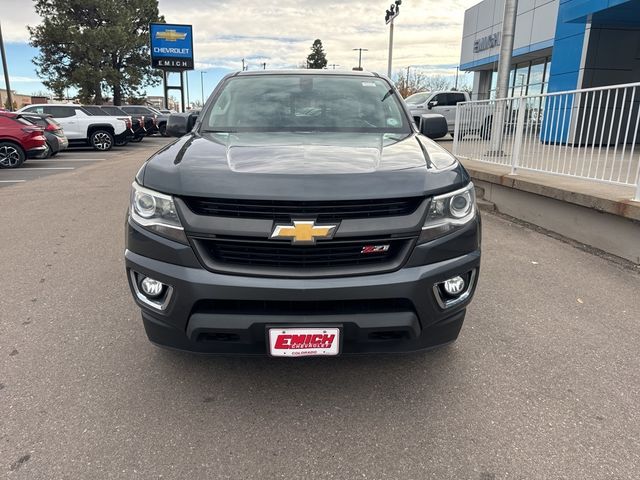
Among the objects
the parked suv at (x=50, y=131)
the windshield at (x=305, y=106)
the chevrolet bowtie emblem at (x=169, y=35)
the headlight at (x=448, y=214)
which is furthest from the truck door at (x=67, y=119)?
the headlight at (x=448, y=214)

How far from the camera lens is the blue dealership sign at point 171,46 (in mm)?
32625

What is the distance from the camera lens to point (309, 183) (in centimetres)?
214

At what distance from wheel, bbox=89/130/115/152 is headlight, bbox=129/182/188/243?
18.2 m

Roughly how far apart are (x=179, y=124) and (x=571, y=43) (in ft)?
48.2

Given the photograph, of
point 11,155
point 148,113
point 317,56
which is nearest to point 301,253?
point 11,155

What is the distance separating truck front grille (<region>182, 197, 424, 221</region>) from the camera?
2127 mm

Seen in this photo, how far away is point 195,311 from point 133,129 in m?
20.1

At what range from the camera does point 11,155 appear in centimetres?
1274

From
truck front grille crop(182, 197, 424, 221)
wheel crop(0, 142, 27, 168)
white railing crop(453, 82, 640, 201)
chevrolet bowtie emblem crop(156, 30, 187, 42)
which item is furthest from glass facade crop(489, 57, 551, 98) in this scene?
chevrolet bowtie emblem crop(156, 30, 187, 42)

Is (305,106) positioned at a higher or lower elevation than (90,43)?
lower

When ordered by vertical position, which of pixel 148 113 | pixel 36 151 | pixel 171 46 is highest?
pixel 171 46

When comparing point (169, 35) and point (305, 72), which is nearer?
point (305, 72)

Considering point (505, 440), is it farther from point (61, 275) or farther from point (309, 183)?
point (61, 275)

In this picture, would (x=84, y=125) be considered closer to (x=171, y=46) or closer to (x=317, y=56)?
(x=171, y=46)
